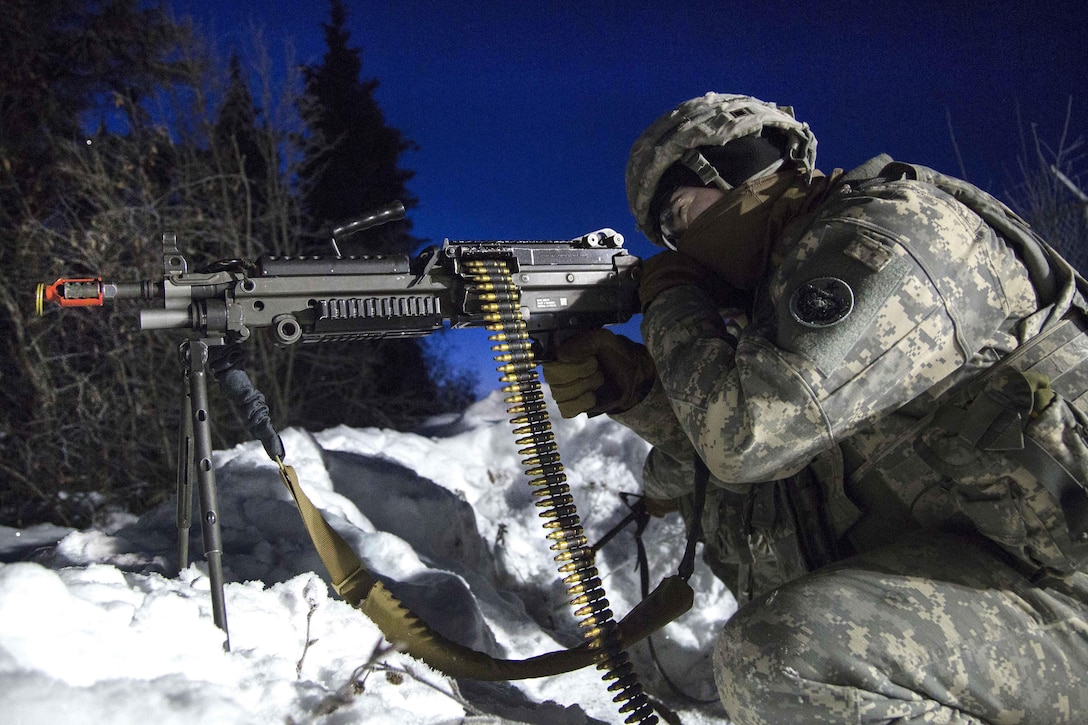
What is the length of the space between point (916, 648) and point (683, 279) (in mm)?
1512

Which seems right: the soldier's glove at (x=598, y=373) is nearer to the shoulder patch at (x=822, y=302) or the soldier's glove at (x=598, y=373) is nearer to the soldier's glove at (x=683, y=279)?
the soldier's glove at (x=683, y=279)

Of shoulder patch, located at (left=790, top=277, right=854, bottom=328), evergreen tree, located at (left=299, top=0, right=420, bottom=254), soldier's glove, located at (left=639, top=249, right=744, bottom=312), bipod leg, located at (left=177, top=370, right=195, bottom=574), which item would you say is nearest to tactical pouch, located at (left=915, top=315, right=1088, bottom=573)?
shoulder patch, located at (left=790, top=277, right=854, bottom=328)

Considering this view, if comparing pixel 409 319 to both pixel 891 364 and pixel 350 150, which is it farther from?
pixel 350 150

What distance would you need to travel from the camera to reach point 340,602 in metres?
2.89

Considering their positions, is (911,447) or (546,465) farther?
(546,465)

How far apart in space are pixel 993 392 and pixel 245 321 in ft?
8.19

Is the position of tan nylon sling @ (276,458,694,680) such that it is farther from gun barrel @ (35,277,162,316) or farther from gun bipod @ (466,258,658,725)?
gun barrel @ (35,277,162,316)

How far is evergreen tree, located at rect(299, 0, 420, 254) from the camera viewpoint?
11.2m

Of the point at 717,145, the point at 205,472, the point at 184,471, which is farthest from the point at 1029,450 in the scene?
the point at 184,471

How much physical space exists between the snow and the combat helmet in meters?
2.11

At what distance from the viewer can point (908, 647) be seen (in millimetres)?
2205

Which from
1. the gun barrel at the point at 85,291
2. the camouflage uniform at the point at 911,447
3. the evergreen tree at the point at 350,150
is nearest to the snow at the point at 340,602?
the gun barrel at the point at 85,291

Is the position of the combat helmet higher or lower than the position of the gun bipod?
higher

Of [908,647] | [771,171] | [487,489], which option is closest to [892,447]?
[908,647]
